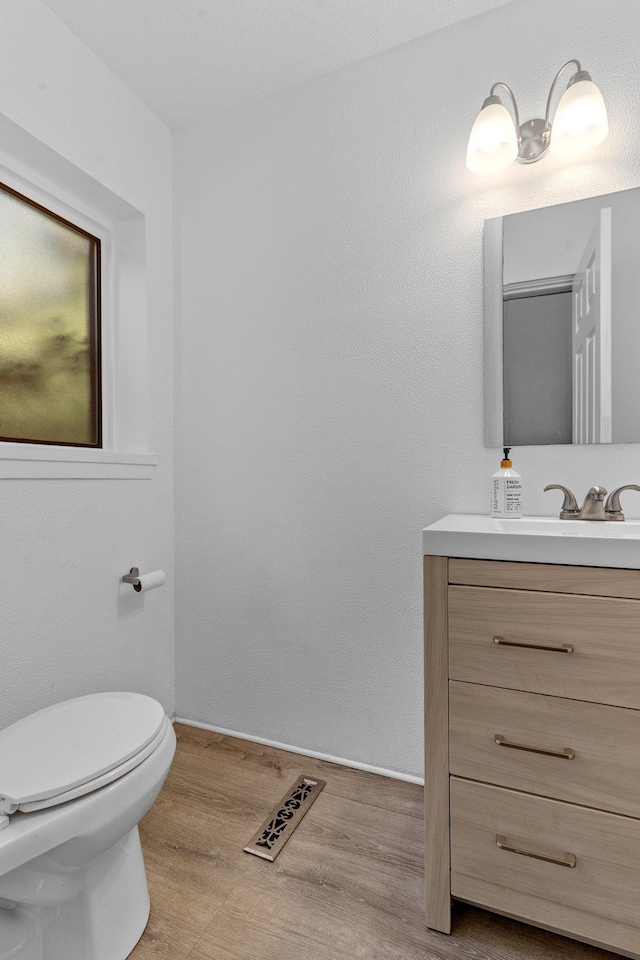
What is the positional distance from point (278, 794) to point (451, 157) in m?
2.00

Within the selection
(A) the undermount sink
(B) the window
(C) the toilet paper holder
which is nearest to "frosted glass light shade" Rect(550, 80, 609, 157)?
(A) the undermount sink

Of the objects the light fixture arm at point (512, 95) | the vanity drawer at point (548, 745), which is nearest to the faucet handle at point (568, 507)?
the vanity drawer at point (548, 745)

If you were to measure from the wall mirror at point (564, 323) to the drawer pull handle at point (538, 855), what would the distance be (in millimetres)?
958

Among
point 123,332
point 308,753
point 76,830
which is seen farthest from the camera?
point 123,332

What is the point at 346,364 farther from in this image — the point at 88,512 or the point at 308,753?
the point at 308,753

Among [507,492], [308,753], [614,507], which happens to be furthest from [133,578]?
[614,507]

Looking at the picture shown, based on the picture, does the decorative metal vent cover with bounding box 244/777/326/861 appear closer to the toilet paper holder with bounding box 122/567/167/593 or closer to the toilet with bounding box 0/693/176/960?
the toilet with bounding box 0/693/176/960

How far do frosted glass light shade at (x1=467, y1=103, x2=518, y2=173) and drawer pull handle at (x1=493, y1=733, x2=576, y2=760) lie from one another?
145 centimetres

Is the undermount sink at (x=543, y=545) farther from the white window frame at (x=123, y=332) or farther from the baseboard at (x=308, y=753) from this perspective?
the white window frame at (x=123, y=332)

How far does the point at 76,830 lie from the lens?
899mm

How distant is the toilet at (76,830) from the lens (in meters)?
0.88

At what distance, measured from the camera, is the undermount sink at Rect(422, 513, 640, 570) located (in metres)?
0.94

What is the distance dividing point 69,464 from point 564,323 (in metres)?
1.49

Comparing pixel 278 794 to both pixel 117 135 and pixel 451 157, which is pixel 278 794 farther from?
pixel 117 135
